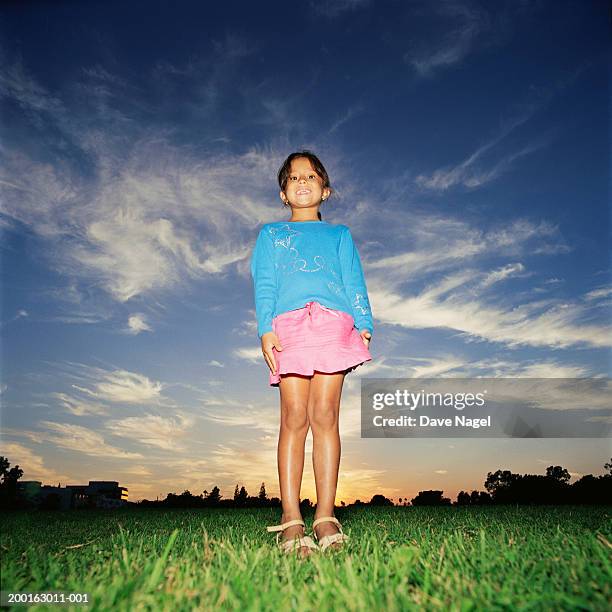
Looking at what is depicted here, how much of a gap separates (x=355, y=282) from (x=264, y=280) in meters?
0.59

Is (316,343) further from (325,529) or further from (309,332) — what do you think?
(325,529)

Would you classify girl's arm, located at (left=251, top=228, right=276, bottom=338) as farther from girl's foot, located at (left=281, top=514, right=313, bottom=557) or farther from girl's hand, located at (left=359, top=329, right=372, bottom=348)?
Result: girl's foot, located at (left=281, top=514, right=313, bottom=557)

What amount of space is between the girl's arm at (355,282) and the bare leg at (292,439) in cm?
51

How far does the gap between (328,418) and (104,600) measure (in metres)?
1.81

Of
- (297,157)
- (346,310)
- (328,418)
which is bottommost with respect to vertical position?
(328,418)

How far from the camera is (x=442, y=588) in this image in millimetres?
1706

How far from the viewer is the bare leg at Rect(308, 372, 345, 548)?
3.11 m

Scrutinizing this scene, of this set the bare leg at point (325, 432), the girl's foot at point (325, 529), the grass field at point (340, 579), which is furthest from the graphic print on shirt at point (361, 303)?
the grass field at point (340, 579)

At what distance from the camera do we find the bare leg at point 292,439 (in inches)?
121

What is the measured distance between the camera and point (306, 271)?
338cm

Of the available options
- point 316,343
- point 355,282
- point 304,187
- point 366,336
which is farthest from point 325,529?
point 304,187

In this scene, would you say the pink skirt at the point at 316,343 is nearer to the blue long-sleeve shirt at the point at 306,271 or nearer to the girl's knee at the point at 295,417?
the blue long-sleeve shirt at the point at 306,271

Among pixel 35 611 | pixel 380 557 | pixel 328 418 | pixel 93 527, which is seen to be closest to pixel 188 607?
pixel 35 611

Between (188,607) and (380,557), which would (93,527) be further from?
(188,607)
